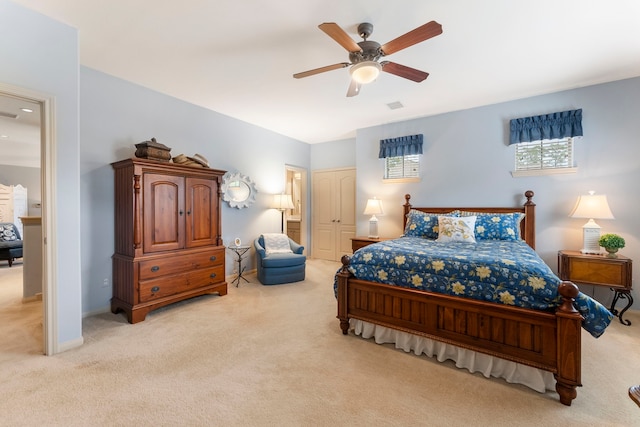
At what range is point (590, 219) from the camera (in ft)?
10.9

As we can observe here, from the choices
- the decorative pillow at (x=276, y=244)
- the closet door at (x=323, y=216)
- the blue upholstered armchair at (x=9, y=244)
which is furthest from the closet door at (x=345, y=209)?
the blue upholstered armchair at (x=9, y=244)

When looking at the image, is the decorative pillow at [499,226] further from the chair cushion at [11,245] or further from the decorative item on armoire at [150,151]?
the chair cushion at [11,245]

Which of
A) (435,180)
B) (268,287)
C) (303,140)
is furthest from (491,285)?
(303,140)

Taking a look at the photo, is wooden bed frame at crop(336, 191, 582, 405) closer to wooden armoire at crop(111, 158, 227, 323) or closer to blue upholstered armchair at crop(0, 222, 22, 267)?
wooden armoire at crop(111, 158, 227, 323)

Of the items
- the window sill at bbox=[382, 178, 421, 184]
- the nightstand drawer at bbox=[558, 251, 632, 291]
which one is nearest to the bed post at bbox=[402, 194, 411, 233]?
the window sill at bbox=[382, 178, 421, 184]

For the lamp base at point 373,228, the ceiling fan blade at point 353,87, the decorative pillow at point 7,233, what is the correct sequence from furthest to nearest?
the decorative pillow at point 7,233 < the lamp base at point 373,228 < the ceiling fan blade at point 353,87

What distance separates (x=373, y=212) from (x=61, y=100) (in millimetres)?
4134

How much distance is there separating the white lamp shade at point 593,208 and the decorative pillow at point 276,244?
13.3 ft

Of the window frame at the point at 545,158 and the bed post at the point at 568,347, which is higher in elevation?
the window frame at the point at 545,158

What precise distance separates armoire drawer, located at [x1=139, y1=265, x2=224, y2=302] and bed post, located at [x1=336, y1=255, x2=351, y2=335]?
1.90 m

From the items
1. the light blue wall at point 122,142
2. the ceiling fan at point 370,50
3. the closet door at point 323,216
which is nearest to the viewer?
the ceiling fan at point 370,50

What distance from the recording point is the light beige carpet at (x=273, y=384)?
1624 mm

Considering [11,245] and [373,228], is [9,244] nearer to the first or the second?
[11,245]

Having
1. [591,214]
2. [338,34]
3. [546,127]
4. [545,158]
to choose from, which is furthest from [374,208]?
[338,34]
